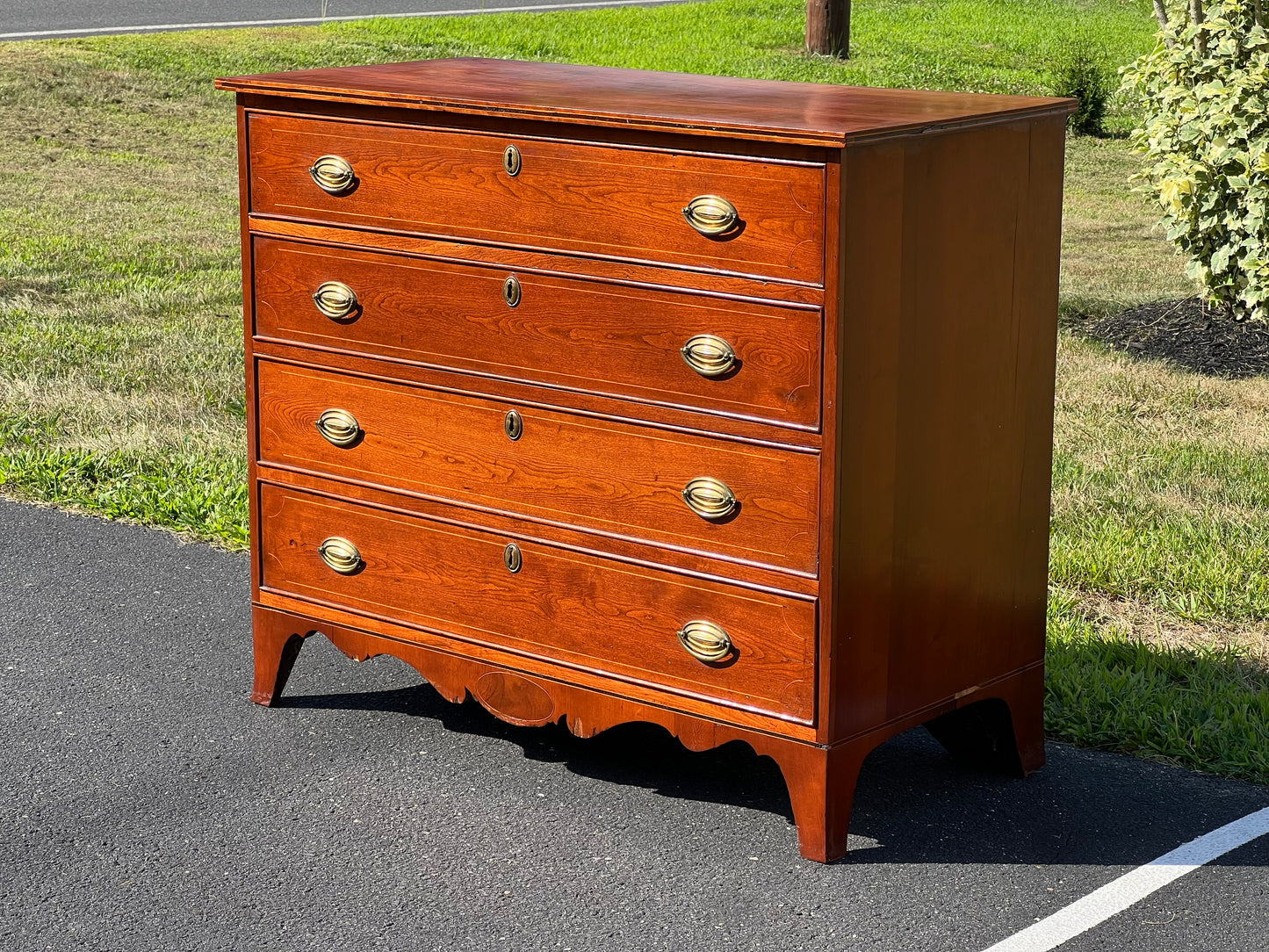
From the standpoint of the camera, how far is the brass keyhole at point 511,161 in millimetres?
3615

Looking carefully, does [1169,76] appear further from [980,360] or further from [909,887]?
[909,887]

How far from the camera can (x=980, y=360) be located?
366cm

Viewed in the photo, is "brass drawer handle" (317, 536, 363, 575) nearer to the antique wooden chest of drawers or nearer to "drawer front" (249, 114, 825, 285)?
the antique wooden chest of drawers

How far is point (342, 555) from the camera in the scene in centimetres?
416

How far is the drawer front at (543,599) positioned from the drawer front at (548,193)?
0.68 meters

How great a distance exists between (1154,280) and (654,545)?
6.52m

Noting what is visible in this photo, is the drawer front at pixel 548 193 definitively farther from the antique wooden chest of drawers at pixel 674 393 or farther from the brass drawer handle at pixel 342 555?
the brass drawer handle at pixel 342 555

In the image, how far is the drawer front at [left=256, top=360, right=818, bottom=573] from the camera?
3.48 metres

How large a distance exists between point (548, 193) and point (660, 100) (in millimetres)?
326

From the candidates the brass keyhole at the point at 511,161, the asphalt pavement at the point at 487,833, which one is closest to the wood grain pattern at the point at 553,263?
the brass keyhole at the point at 511,161

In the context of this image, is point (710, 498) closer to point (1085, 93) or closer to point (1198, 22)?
point (1198, 22)

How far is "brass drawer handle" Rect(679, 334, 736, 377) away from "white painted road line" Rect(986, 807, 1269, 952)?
4.00ft

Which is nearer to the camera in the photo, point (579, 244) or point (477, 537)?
point (579, 244)

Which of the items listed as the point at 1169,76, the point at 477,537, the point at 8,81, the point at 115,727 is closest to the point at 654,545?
the point at 477,537
